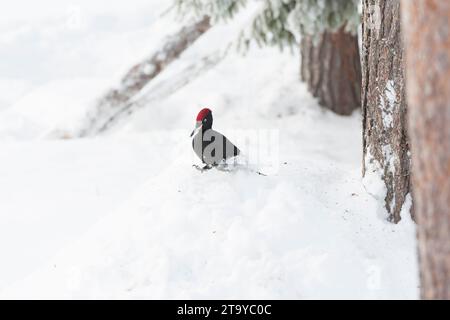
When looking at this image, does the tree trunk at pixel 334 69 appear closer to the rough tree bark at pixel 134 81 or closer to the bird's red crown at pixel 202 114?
the rough tree bark at pixel 134 81

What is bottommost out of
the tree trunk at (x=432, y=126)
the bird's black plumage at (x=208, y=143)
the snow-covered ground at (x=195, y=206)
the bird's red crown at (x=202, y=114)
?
the snow-covered ground at (x=195, y=206)

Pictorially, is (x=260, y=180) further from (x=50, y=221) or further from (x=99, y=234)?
(x=50, y=221)

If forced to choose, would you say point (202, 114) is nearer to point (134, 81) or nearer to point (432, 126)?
point (432, 126)

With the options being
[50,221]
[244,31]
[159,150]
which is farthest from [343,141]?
[50,221]

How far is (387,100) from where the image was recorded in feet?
14.0

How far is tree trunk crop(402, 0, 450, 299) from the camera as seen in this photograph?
2.49 m

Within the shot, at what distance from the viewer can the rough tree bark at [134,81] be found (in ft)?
29.9

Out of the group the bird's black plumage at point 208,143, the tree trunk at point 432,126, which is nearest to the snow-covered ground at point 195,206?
the bird's black plumage at point 208,143

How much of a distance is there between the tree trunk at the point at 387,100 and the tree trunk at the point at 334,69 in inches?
176

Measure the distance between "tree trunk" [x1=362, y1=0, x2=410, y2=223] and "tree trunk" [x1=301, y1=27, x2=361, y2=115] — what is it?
4.48 metres

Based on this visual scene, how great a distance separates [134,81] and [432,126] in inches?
278

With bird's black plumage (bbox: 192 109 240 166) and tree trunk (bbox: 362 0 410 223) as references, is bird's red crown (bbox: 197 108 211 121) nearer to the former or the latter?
bird's black plumage (bbox: 192 109 240 166)

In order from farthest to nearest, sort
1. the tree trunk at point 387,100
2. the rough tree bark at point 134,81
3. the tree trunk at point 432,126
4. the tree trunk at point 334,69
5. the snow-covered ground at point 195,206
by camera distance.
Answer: the rough tree bark at point 134,81
the tree trunk at point 334,69
the tree trunk at point 387,100
the snow-covered ground at point 195,206
the tree trunk at point 432,126

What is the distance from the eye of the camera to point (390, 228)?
421cm
